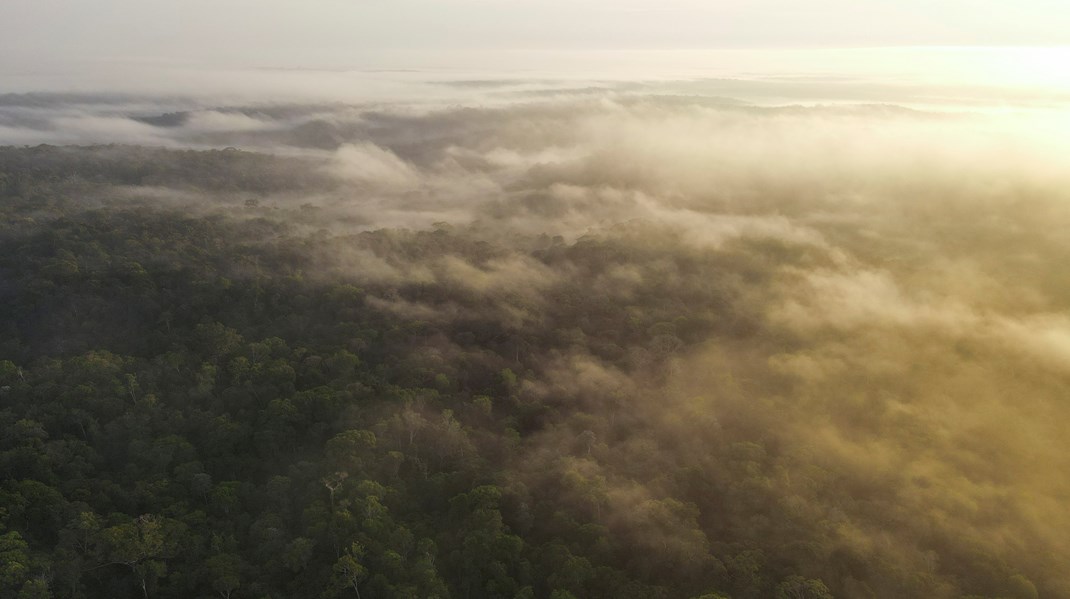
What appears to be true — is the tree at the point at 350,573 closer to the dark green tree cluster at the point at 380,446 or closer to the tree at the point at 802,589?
the dark green tree cluster at the point at 380,446

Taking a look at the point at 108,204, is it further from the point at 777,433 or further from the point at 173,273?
the point at 777,433

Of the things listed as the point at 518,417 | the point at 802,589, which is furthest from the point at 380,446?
the point at 802,589

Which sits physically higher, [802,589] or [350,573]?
[802,589]

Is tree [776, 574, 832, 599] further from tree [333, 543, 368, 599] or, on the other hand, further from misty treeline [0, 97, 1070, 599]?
tree [333, 543, 368, 599]

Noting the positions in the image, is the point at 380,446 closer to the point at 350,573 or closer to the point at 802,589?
the point at 350,573

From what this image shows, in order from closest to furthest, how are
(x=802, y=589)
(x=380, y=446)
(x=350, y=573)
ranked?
(x=802, y=589)
(x=350, y=573)
(x=380, y=446)

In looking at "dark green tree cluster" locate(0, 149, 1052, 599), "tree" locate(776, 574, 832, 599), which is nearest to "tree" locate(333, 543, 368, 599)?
"dark green tree cluster" locate(0, 149, 1052, 599)

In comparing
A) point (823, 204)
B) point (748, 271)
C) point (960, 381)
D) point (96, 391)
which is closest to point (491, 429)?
point (96, 391)

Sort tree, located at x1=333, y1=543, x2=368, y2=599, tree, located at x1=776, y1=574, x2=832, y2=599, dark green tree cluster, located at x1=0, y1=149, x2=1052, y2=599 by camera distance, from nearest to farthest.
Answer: tree, located at x1=776, y1=574, x2=832, y2=599, tree, located at x1=333, y1=543, x2=368, y2=599, dark green tree cluster, located at x1=0, y1=149, x2=1052, y2=599
